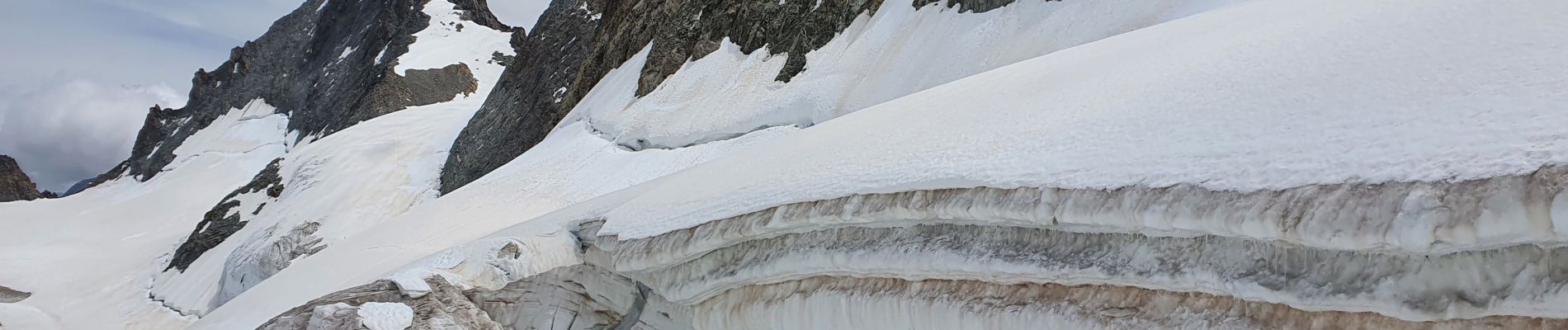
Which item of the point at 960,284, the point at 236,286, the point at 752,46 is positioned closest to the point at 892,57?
the point at 752,46

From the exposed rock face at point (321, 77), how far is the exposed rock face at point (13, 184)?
4.59 m

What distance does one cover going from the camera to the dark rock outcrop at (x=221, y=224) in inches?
1292

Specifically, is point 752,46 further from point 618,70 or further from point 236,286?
point 236,286

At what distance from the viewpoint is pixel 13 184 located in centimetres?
5119

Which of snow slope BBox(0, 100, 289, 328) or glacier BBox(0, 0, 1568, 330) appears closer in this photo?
glacier BBox(0, 0, 1568, 330)

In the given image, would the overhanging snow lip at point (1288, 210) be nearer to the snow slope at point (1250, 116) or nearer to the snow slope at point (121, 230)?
the snow slope at point (1250, 116)

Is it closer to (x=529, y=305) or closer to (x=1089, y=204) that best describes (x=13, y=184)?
(x=529, y=305)

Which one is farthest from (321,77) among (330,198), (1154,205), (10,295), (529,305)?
(1154,205)

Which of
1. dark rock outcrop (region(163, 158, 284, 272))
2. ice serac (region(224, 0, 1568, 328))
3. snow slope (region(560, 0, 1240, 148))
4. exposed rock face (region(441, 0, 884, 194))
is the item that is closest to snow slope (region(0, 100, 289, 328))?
dark rock outcrop (region(163, 158, 284, 272))

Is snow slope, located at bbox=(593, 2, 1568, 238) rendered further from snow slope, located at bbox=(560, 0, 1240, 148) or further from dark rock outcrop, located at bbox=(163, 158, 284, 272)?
dark rock outcrop, located at bbox=(163, 158, 284, 272)

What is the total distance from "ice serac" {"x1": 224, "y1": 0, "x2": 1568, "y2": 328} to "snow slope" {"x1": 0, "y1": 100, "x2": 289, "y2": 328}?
86.0 ft

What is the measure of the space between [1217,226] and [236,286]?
1086 inches

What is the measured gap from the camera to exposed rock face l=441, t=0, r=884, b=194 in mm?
19438

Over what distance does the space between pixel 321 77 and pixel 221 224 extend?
19.5m
